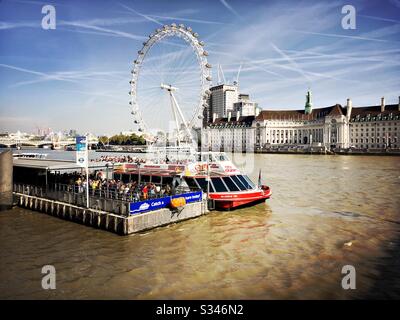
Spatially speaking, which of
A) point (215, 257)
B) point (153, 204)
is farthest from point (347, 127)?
point (215, 257)

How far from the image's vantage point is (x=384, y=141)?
5999 inches

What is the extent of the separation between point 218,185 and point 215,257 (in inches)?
441

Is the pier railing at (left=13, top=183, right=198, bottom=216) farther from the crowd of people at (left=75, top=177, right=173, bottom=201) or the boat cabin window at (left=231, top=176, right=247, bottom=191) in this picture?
the boat cabin window at (left=231, top=176, right=247, bottom=191)

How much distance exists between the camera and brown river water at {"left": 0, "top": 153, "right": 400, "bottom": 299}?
12070 mm

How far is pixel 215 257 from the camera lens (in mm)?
15531

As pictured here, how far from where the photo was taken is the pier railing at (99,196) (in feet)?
65.2

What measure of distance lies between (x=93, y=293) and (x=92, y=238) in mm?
6869

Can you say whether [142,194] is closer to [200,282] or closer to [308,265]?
[200,282]

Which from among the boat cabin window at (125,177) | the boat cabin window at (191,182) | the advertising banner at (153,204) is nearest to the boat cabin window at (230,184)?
the boat cabin window at (191,182)

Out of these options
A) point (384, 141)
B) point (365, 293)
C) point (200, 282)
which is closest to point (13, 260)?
point (200, 282)

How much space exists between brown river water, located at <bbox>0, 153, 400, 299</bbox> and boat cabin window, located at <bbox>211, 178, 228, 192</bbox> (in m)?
2.06

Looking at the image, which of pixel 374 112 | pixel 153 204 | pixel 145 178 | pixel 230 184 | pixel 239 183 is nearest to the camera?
pixel 153 204

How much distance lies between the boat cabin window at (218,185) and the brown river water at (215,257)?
206cm

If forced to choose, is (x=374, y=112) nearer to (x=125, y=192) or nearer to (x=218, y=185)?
(x=218, y=185)
